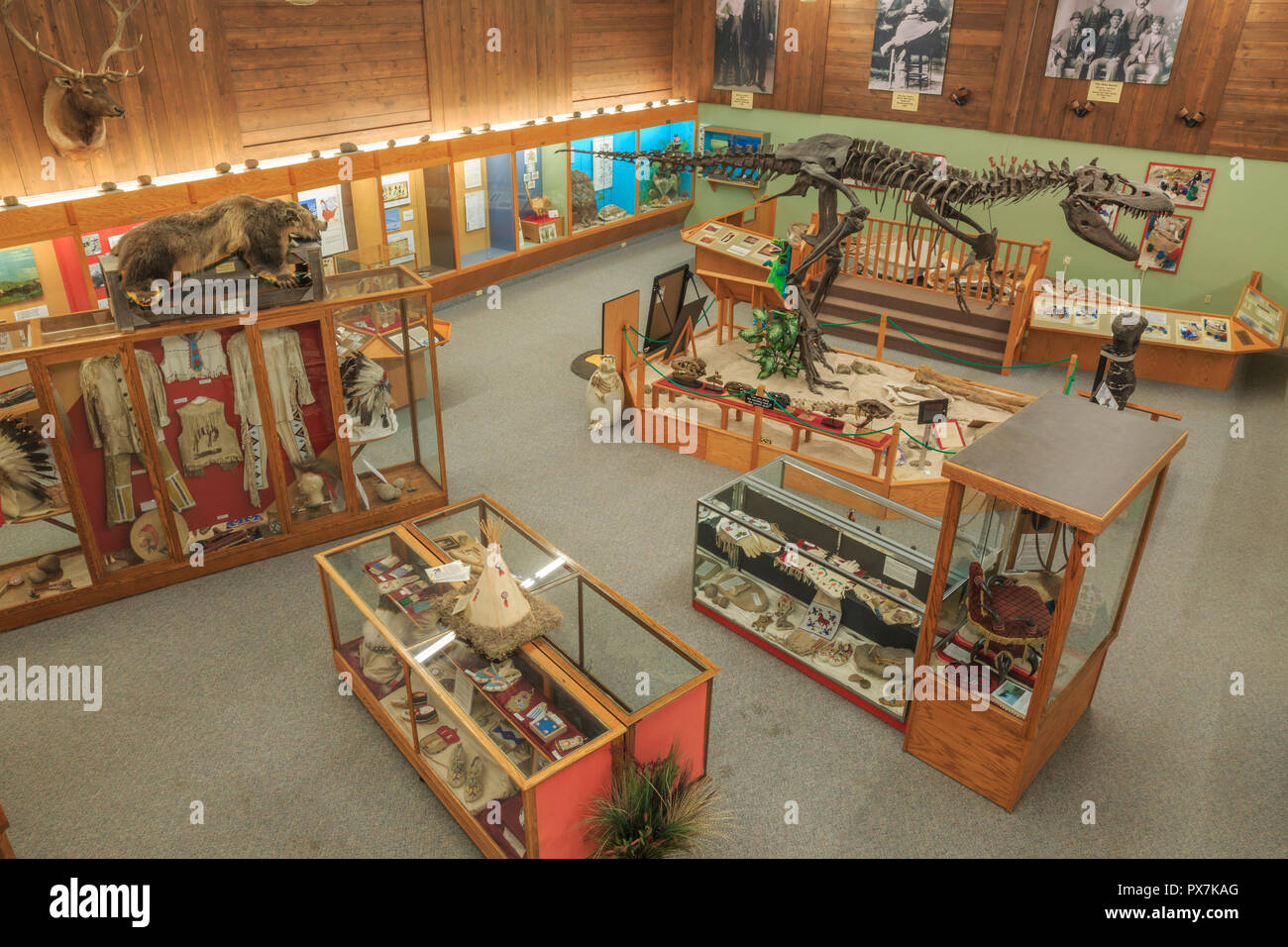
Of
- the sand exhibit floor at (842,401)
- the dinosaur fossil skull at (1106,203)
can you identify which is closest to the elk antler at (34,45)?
the sand exhibit floor at (842,401)

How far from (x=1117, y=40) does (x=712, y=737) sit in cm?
1056

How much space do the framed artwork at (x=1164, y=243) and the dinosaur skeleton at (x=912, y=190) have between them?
8.12 feet

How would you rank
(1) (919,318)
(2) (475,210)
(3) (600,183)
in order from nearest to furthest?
(1) (919,318)
(2) (475,210)
(3) (600,183)

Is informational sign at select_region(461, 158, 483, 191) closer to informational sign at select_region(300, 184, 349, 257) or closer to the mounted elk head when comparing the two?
informational sign at select_region(300, 184, 349, 257)

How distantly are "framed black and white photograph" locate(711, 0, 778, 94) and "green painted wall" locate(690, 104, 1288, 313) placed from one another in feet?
4.02

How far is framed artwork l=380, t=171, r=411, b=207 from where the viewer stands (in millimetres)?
10500

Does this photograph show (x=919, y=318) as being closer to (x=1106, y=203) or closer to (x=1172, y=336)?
(x=1172, y=336)

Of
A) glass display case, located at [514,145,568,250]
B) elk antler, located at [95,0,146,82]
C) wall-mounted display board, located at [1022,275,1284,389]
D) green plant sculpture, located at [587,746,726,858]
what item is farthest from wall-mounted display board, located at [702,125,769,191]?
green plant sculpture, located at [587,746,726,858]

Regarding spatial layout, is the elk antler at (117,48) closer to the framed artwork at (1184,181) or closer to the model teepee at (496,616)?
the model teepee at (496,616)

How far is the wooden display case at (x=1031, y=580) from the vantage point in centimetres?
408

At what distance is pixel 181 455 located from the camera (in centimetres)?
637

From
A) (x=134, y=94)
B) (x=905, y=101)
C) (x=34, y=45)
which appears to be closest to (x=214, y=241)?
(x=34, y=45)
